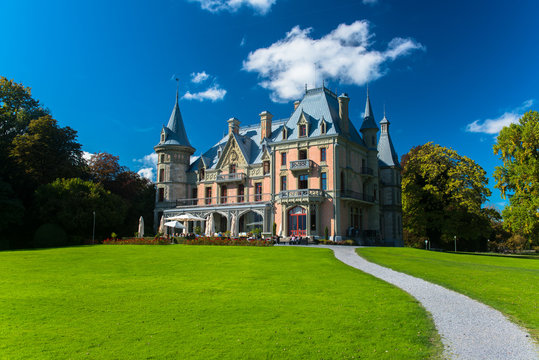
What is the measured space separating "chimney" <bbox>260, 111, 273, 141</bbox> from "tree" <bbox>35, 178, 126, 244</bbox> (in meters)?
20.4

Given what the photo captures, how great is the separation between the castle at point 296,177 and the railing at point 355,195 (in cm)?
13

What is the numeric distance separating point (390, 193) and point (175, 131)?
30.0 metres

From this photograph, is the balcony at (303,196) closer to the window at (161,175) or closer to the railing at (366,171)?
the railing at (366,171)

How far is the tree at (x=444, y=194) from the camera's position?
4419cm

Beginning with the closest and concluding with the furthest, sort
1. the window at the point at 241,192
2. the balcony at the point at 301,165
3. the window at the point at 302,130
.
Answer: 1. the balcony at the point at 301,165
2. the window at the point at 302,130
3. the window at the point at 241,192

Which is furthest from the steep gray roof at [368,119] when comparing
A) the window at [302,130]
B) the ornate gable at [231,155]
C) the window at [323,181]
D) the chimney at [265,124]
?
the ornate gable at [231,155]

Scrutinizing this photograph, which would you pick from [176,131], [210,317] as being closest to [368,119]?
[176,131]

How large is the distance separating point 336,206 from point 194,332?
3571 centimetres

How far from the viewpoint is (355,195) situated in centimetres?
4638

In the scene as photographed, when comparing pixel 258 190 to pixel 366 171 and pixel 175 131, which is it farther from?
pixel 175 131

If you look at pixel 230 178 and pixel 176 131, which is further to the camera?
pixel 176 131

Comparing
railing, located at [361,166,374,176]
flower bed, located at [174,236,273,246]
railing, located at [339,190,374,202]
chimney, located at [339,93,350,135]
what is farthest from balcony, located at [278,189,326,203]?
flower bed, located at [174,236,273,246]

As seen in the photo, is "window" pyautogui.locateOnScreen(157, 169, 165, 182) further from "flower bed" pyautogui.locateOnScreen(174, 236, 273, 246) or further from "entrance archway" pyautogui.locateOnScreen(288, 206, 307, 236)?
"flower bed" pyautogui.locateOnScreen(174, 236, 273, 246)

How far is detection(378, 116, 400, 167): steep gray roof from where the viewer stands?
52812 millimetres
